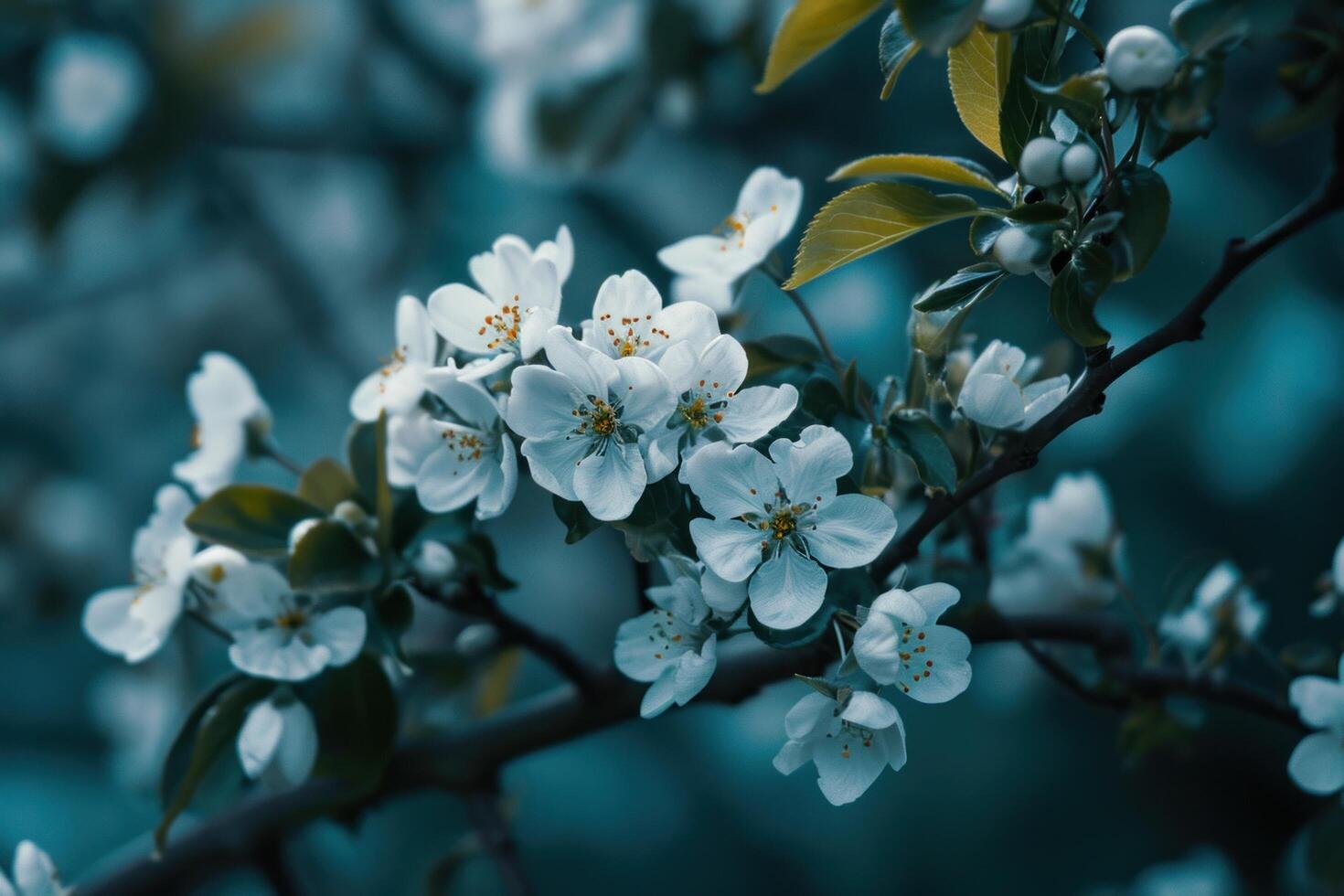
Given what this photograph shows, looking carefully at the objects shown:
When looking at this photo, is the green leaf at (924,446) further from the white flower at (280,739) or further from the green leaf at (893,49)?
the white flower at (280,739)

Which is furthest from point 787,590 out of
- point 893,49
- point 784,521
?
point 893,49

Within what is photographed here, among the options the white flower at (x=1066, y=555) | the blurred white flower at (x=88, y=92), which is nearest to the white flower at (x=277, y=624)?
the white flower at (x=1066, y=555)

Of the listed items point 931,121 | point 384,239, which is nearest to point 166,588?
point 931,121

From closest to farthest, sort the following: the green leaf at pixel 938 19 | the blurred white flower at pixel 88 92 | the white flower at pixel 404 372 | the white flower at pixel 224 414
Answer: the green leaf at pixel 938 19, the white flower at pixel 404 372, the white flower at pixel 224 414, the blurred white flower at pixel 88 92

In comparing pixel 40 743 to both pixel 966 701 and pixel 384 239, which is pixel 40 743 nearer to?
pixel 384 239

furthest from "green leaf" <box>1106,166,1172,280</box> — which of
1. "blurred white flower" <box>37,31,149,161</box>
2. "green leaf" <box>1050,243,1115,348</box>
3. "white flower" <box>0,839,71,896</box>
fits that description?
"blurred white flower" <box>37,31,149,161</box>

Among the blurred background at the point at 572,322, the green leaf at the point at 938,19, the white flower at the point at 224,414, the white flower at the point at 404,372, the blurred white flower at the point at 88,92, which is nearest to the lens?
the green leaf at the point at 938,19

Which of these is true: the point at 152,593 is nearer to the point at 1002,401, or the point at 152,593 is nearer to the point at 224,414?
the point at 224,414
